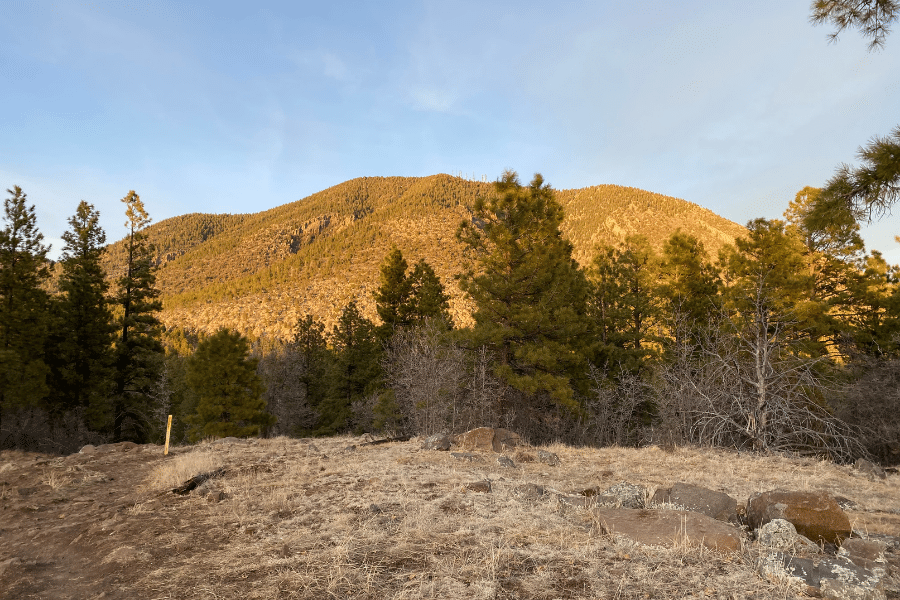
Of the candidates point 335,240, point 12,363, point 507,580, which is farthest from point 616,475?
point 335,240

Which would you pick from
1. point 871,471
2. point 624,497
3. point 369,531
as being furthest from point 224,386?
point 871,471

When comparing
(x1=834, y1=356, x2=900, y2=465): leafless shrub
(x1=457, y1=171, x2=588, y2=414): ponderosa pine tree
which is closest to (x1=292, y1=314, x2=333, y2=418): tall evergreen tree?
(x1=457, y1=171, x2=588, y2=414): ponderosa pine tree

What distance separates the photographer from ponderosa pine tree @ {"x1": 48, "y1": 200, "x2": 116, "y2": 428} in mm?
23672

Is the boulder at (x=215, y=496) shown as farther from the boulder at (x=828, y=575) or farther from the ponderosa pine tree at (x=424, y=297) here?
the ponderosa pine tree at (x=424, y=297)

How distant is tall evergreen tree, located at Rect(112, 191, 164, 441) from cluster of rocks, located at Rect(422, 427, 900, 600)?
27018 mm

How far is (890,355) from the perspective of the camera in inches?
682

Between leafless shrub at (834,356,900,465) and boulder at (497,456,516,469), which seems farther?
leafless shrub at (834,356,900,465)

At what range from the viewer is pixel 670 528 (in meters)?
4.50

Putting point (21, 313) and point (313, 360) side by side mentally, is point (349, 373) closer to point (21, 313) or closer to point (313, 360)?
point (313, 360)

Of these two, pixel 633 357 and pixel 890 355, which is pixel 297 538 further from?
pixel 890 355

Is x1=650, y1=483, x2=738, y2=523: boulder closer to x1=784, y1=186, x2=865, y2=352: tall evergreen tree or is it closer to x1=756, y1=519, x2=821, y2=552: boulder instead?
x1=756, y1=519, x2=821, y2=552: boulder

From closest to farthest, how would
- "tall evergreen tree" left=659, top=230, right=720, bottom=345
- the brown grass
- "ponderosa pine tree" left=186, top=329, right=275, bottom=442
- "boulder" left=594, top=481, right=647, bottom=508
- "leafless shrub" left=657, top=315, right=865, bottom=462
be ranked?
the brown grass → "boulder" left=594, top=481, right=647, bottom=508 → "leafless shrub" left=657, top=315, right=865, bottom=462 → "tall evergreen tree" left=659, top=230, right=720, bottom=345 → "ponderosa pine tree" left=186, top=329, right=275, bottom=442

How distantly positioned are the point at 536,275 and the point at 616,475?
35.2ft

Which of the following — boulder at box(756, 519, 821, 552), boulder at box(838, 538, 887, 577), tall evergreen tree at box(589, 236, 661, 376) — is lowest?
boulder at box(756, 519, 821, 552)
